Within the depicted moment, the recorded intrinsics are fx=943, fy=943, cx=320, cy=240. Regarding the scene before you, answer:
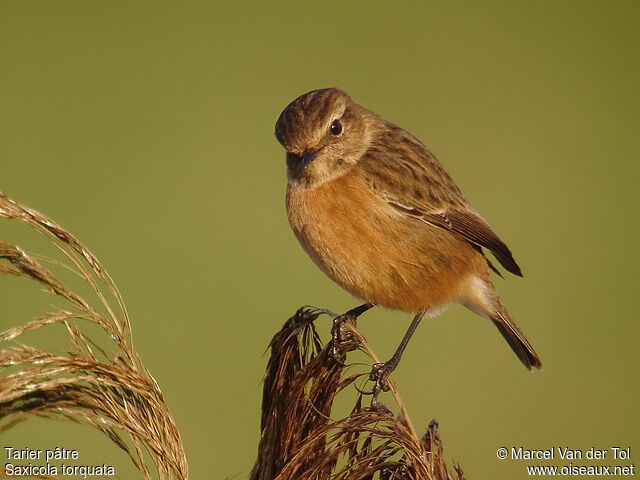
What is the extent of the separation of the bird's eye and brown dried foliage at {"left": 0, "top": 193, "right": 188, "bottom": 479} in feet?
7.36

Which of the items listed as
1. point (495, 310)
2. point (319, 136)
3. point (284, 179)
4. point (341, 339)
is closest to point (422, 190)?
point (319, 136)

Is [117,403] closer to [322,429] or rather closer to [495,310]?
[322,429]

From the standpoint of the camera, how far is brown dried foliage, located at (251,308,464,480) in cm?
327

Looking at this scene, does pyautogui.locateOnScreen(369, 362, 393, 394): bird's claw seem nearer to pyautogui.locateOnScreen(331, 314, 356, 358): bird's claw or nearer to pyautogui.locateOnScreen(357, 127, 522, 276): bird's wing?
pyautogui.locateOnScreen(331, 314, 356, 358): bird's claw

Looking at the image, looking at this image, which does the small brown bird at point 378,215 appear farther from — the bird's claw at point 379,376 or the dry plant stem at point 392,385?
the dry plant stem at point 392,385

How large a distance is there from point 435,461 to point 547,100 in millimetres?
8908

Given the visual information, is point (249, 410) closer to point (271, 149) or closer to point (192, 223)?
point (192, 223)

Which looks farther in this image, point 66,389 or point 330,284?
point 330,284

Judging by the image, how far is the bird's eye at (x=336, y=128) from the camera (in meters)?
5.23

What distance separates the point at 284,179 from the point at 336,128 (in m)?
4.86

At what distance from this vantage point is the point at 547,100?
11.5 meters

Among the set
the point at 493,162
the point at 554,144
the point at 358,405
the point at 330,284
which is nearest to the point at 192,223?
the point at 330,284

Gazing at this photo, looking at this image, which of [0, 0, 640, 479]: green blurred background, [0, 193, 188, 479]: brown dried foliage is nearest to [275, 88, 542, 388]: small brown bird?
[0, 0, 640, 479]: green blurred background

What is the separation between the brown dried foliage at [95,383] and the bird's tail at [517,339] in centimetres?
302
